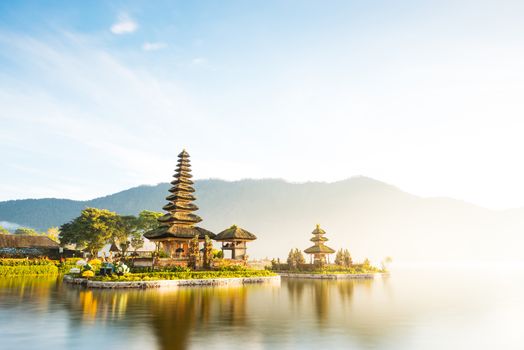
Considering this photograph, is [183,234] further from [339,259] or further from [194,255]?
[339,259]

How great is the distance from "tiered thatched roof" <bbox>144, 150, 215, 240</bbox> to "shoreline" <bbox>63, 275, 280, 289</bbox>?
1064 cm

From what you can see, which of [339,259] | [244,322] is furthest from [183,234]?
[244,322]

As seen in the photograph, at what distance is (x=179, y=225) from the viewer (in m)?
50.8

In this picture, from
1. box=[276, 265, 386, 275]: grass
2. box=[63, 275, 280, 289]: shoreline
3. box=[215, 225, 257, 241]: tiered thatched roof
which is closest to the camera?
box=[63, 275, 280, 289]: shoreline

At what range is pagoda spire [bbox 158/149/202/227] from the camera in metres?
51.0

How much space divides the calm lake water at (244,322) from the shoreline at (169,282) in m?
3.52

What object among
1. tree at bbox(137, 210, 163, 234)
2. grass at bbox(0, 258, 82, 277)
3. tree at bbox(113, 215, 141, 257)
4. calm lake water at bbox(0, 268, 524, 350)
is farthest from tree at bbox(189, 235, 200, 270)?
tree at bbox(137, 210, 163, 234)

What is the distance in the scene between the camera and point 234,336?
1510cm

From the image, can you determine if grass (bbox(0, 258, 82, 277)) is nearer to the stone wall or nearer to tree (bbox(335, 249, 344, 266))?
the stone wall

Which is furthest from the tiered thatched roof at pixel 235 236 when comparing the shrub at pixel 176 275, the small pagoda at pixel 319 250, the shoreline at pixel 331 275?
the small pagoda at pixel 319 250

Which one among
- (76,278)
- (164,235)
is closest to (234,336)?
(76,278)

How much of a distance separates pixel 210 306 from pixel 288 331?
7.42 m

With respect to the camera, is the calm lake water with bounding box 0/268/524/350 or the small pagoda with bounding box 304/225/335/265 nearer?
the calm lake water with bounding box 0/268/524/350

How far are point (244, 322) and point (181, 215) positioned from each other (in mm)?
35092
